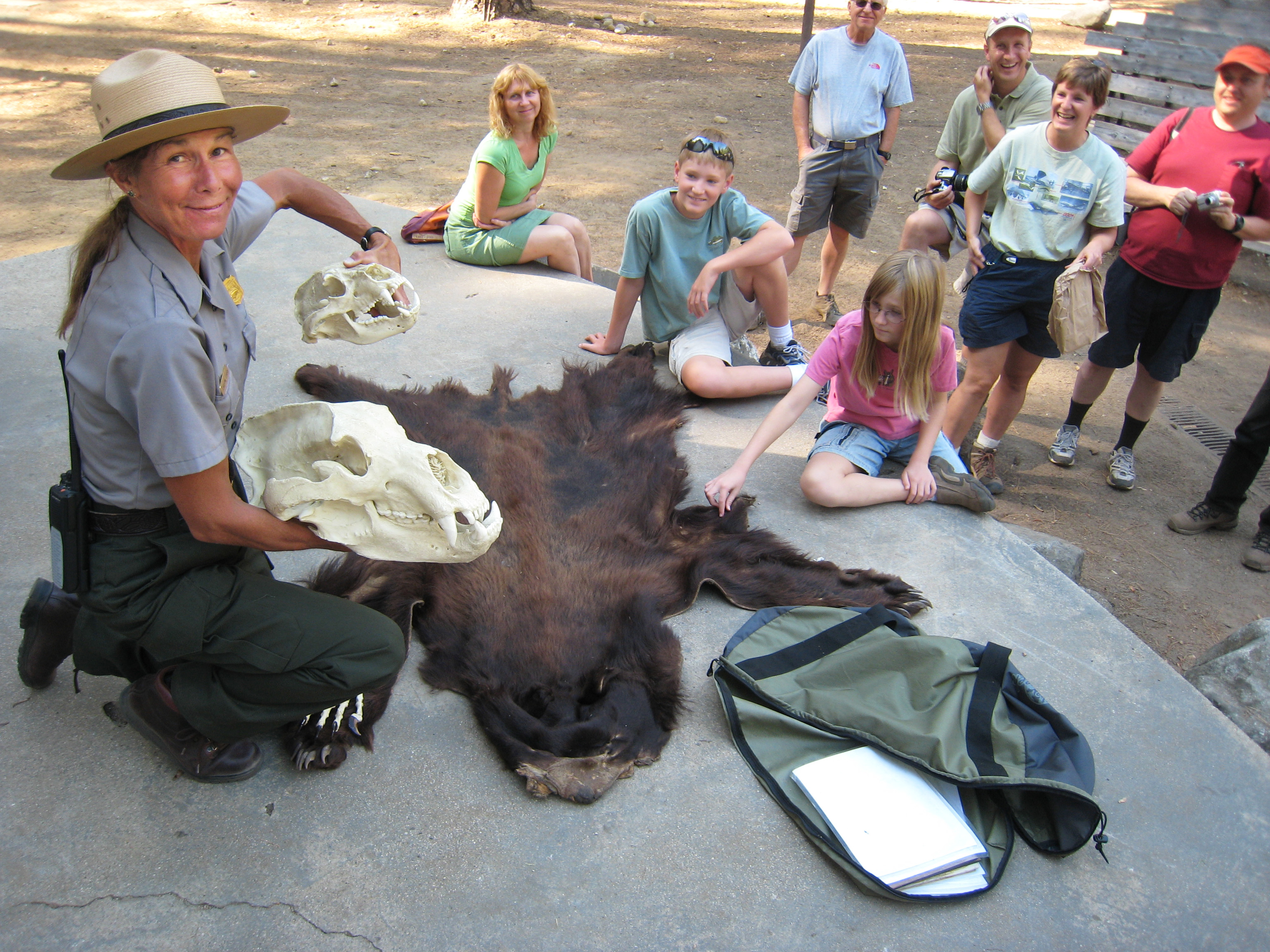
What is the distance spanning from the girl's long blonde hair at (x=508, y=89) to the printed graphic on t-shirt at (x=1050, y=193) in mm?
2223

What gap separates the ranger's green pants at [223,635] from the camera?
1.76m

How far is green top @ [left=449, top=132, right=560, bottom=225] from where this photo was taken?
4344 millimetres

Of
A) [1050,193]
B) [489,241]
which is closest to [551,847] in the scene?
[1050,193]

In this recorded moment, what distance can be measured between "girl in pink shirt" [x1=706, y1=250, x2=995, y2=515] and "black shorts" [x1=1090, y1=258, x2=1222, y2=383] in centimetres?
140

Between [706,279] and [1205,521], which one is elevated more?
[706,279]

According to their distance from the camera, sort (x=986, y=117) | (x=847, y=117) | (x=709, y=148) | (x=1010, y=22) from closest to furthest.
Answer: (x=709, y=148)
(x=1010, y=22)
(x=986, y=117)
(x=847, y=117)

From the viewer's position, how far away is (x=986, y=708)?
6.82 ft

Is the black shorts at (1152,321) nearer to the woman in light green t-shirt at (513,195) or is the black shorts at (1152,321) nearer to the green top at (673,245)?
the green top at (673,245)

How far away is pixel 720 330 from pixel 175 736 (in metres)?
2.60

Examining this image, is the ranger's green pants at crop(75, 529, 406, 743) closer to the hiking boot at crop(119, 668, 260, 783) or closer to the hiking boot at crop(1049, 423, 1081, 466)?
the hiking boot at crop(119, 668, 260, 783)

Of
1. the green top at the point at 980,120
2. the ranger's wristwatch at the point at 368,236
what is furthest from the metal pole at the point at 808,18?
the ranger's wristwatch at the point at 368,236

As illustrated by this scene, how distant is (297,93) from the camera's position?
29.0 feet

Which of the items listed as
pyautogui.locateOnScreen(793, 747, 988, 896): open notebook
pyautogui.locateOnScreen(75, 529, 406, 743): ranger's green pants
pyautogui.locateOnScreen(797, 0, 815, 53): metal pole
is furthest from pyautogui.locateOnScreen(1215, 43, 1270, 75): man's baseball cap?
pyautogui.locateOnScreen(797, 0, 815, 53): metal pole

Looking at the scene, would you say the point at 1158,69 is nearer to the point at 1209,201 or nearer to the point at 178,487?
the point at 1209,201
